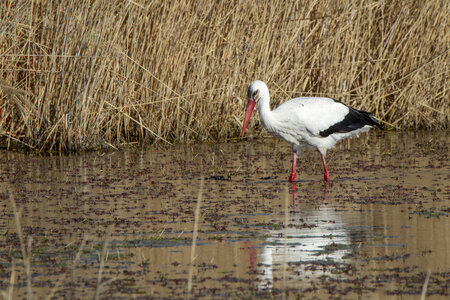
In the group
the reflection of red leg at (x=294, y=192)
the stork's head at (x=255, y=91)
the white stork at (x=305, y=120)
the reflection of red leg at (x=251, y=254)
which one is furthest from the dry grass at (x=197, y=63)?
the reflection of red leg at (x=251, y=254)

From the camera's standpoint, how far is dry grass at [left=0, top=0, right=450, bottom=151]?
10.3m

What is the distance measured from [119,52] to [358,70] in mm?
4008

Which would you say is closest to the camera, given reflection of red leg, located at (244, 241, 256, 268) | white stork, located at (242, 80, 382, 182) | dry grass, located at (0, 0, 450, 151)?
reflection of red leg, located at (244, 241, 256, 268)

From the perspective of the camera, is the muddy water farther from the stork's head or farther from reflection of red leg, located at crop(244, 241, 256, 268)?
the stork's head

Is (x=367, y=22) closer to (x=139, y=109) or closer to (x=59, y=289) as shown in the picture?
(x=139, y=109)

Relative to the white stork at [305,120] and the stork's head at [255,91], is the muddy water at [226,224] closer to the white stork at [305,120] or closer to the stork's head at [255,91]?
the white stork at [305,120]

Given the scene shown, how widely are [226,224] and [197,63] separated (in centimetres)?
501

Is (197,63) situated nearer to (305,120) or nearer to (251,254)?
(305,120)

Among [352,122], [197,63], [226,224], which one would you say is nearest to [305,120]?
[352,122]

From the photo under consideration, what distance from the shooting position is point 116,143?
11.2 m

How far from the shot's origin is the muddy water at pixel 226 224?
15.8 ft

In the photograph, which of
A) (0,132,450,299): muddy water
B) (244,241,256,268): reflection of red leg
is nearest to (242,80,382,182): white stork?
(0,132,450,299): muddy water

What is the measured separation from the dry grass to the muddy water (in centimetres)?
59

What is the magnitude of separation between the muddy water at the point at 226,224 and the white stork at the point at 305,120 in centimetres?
41
